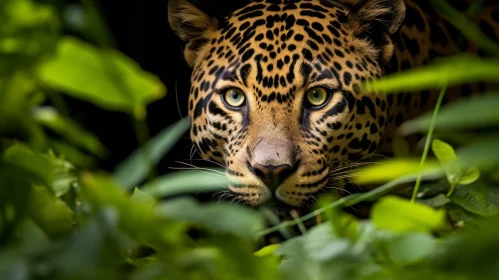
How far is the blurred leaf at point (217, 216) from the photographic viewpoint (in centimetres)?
90

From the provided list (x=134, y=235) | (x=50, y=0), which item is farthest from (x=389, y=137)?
(x=134, y=235)

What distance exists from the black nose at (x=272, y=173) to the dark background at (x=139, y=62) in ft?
5.23

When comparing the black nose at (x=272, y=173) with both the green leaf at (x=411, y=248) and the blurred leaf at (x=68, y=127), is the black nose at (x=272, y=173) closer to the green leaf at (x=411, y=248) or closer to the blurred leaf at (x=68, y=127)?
the blurred leaf at (x=68, y=127)

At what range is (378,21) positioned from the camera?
3.26 m


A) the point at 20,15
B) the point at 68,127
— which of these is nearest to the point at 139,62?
the point at 68,127

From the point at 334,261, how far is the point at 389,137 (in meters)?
2.39

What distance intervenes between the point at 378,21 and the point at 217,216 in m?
2.46

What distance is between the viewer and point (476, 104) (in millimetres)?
859

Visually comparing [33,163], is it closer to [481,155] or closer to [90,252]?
[90,252]

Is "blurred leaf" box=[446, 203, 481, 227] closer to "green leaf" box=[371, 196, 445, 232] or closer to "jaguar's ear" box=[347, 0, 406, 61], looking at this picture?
"green leaf" box=[371, 196, 445, 232]

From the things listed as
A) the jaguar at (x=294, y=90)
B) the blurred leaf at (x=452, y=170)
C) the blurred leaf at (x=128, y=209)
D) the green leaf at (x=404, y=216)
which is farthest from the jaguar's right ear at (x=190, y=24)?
the blurred leaf at (x=128, y=209)

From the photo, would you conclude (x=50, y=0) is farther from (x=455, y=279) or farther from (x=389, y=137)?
(x=389, y=137)

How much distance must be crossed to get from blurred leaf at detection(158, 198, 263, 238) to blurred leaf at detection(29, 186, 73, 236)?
24 cm

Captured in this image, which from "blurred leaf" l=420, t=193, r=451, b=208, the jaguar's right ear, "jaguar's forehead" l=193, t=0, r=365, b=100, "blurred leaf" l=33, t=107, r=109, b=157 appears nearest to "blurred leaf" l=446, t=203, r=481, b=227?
"blurred leaf" l=420, t=193, r=451, b=208
